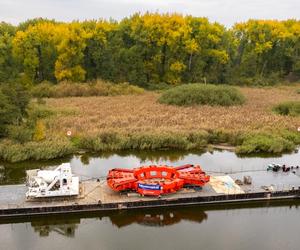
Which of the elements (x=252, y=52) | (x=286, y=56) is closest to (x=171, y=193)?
(x=252, y=52)

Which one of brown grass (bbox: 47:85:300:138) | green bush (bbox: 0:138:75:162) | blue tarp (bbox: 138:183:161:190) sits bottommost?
blue tarp (bbox: 138:183:161:190)

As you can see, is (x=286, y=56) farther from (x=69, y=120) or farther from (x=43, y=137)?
(x=43, y=137)

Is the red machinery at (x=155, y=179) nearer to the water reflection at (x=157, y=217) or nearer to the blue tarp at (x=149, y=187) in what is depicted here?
the blue tarp at (x=149, y=187)

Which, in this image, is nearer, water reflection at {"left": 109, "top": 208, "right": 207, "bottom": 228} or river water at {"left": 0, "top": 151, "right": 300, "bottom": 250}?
river water at {"left": 0, "top": 151, "right": 300, "bottom": 250}

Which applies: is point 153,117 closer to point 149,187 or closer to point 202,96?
point 202,96

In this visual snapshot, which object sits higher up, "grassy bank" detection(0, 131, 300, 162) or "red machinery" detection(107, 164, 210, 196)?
"grassy bank" detection(0, 131, 300, 162)

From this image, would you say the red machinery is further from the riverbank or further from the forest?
the forest

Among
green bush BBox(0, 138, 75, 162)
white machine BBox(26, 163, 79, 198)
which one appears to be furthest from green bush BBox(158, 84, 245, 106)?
white machine BBox(26, 163, 79, 198)

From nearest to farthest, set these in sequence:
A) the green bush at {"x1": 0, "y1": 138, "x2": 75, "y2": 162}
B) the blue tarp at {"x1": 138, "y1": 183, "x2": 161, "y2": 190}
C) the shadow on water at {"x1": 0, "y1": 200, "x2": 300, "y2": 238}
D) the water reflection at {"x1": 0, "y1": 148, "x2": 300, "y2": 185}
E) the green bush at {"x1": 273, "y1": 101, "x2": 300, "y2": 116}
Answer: the shadow on water at {"x1": 0, "y1": 200, "x2": 300, "y2": 238}, the blue tarp at {"x1": 138, "y1": 183, "x2": 161, "y2": 190}, the water reflection at {"x1": 0, "y1": 148, "x2": 300, "y2": 185}, the green bush at {"x1": 0, "y1": 138, "x2": 75, "y2": 162}, the green bush at {"x1": 273, "y1": 101, "x2": 300, "y2": 116}
